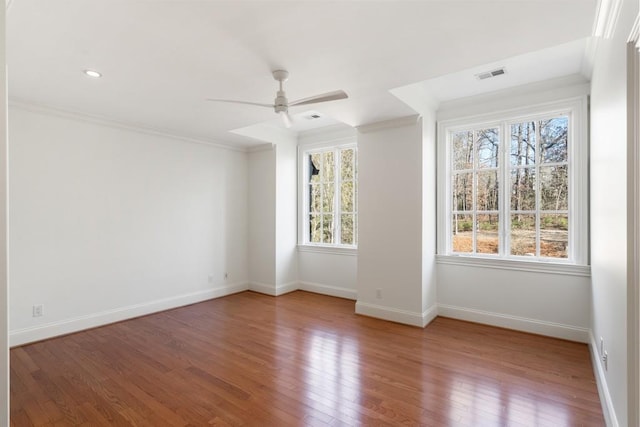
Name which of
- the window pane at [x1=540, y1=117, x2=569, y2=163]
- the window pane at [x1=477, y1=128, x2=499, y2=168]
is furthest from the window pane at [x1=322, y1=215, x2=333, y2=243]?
the window pane at [x1=540, y1=117, x2=569, y2=163]

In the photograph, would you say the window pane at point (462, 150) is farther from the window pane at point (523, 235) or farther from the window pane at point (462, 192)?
the window pane at point (523, 235)

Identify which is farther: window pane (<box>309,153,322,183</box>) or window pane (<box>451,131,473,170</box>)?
window pane (<box>309,153,322,183</box>)

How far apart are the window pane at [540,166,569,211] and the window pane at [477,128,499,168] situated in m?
0.53

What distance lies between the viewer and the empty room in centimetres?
204

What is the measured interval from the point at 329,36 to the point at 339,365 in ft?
8.91

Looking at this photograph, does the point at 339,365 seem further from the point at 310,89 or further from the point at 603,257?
the point at 310,89

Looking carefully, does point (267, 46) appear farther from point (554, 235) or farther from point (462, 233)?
point (554, 235)

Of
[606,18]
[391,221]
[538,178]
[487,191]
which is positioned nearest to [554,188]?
[538,178]

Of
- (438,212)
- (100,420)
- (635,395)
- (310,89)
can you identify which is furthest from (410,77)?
(100,420)

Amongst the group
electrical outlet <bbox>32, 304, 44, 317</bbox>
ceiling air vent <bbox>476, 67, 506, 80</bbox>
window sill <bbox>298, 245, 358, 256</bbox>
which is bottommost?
electrical outlet <bbox>32, 304, 44, 317</bbox>

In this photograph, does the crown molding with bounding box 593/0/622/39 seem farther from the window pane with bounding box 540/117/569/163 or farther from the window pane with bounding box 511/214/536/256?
the window pane with bounding box 511/214/536/256

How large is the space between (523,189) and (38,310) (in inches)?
225

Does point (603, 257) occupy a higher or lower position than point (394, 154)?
lower

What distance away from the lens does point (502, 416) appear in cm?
222
